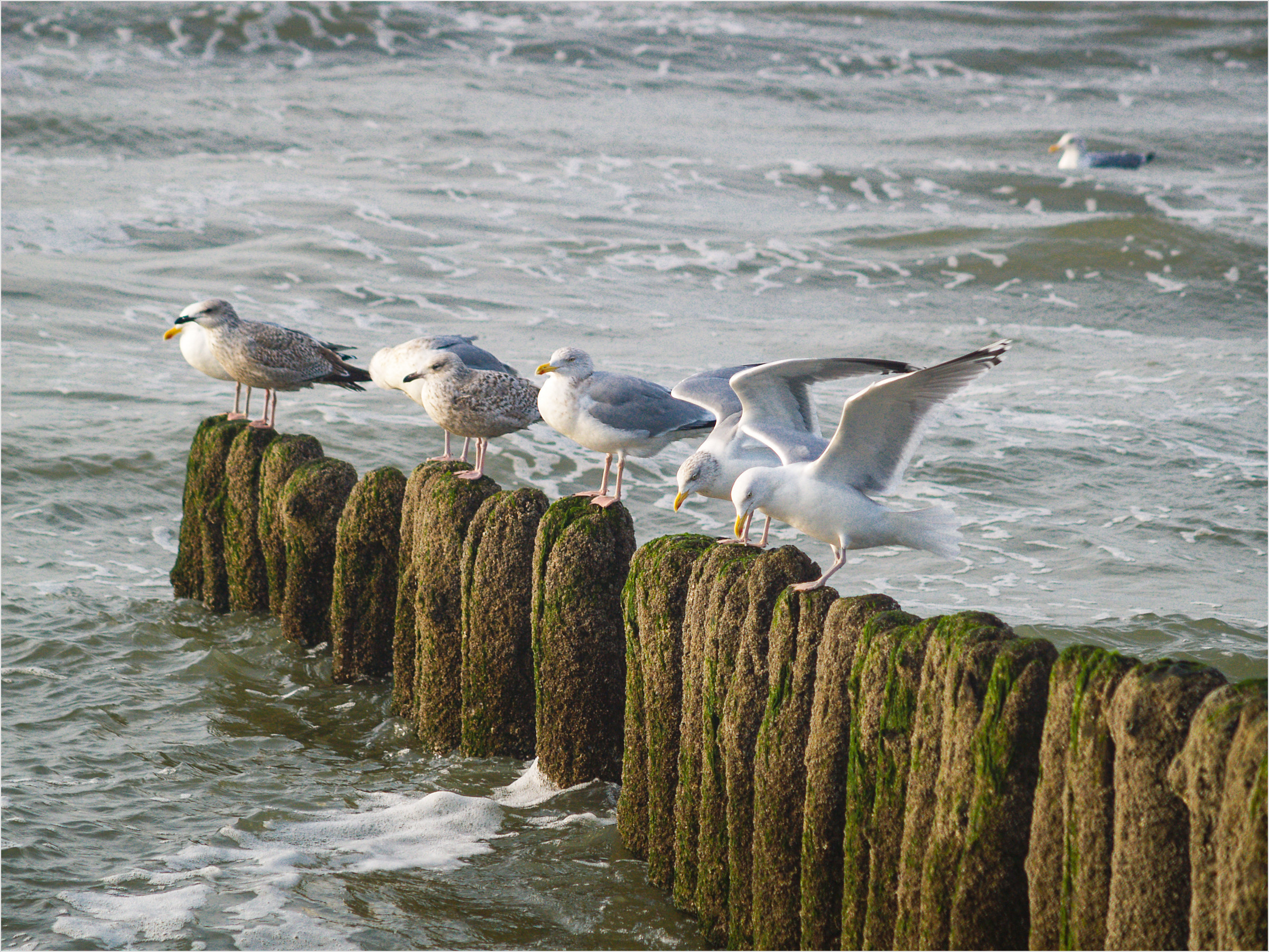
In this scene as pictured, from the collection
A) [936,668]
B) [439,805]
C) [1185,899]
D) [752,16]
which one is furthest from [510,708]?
[752,16]

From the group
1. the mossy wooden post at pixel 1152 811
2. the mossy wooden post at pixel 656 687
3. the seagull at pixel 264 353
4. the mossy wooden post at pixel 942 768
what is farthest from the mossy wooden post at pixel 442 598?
the mossy wooden post at pixel 1152 811

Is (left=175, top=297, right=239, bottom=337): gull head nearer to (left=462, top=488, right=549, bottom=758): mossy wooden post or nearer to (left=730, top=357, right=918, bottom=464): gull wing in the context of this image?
(left=462, top=488, right=549, bottom=758): mossy wooden post

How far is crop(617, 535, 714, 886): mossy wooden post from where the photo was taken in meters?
4.24

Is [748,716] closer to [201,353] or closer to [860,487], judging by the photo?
[860,487]

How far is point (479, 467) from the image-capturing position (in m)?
5.55

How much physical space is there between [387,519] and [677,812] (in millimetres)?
2321

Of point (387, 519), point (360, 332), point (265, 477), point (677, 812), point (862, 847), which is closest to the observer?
point (862, 847)

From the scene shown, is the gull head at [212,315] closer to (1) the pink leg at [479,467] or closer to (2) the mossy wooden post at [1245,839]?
(1) the pink leg at [479,467]

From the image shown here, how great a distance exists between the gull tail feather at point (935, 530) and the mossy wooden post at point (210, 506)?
401 cm

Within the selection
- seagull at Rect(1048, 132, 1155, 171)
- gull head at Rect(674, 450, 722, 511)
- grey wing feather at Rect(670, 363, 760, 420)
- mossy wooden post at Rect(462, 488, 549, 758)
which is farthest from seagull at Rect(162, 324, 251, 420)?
seagull at Rect(1048, 132, 1155, 171)

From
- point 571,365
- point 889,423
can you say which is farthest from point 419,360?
point 889,423

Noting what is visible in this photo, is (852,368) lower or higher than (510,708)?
higher

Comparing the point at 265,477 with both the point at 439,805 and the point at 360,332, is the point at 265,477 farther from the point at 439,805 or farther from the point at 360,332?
the point at 360,332

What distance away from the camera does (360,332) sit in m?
12.9
